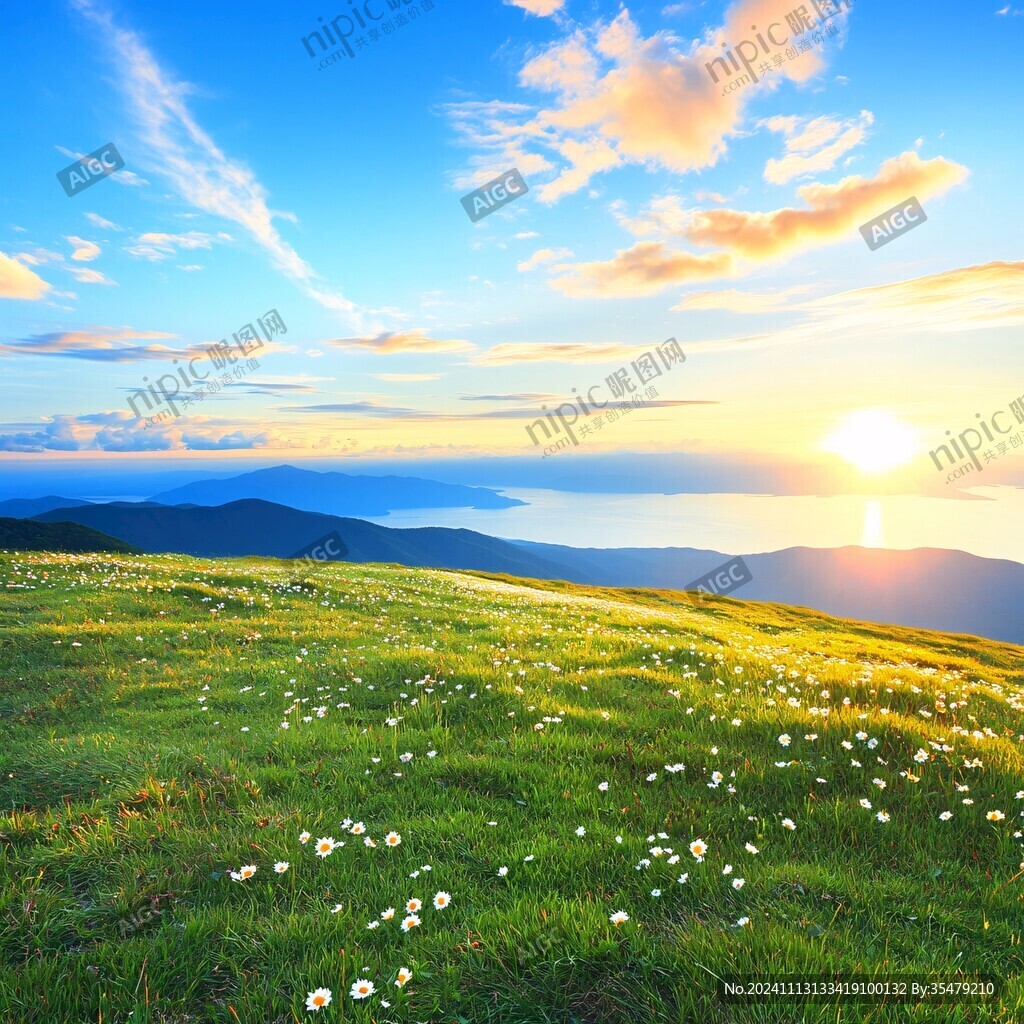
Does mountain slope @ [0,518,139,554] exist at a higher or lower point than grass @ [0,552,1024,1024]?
higher

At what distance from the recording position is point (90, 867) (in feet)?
15.7

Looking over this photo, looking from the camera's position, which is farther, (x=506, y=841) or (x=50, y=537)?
(x=50, y=537)

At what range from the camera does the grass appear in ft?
11.4

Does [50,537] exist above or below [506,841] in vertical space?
above

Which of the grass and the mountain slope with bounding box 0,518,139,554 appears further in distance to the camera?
the mountain slope with bounding box 0,518,139,554

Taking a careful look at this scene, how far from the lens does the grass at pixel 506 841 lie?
348 cm

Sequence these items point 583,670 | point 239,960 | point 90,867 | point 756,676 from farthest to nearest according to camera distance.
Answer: point 583,670, point 756,676, point 90,867, point 239,960

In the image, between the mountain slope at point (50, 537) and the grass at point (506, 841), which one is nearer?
the grass at point (506, 841)

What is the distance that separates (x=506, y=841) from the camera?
5062 mm

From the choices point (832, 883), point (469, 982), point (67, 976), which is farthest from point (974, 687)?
point (67, 976)

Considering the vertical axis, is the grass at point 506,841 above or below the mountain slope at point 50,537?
below

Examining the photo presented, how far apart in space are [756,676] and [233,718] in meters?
8.69

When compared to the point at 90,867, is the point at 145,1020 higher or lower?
lower

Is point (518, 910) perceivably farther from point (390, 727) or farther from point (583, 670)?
point (583, 670)
